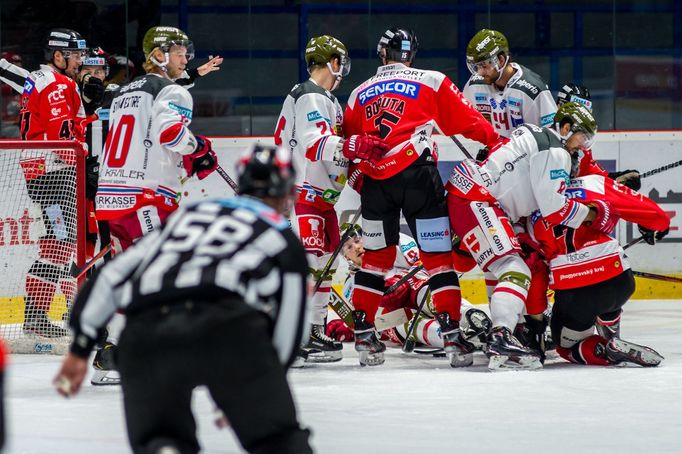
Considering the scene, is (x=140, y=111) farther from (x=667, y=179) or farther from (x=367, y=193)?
(x=667, y=179)

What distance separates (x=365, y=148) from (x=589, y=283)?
3.51 ft

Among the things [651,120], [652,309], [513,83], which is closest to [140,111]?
[513,83]

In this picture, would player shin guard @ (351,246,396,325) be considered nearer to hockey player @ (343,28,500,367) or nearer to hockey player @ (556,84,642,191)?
hockey player @ (343,28,500,367)

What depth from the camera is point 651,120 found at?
8.31 meters

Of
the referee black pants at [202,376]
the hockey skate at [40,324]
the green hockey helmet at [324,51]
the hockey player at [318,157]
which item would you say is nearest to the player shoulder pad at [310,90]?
the hockey player at [318,157]

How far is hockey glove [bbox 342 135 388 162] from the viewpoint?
17.6 ft

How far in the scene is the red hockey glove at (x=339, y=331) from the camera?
6.43 m

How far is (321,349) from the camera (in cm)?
574

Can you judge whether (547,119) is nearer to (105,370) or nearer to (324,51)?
(324,51)

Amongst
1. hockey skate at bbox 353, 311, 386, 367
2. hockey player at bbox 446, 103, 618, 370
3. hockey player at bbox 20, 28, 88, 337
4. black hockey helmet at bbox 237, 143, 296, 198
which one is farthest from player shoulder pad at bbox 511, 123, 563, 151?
black hockey helmet at bbox 237, 143, 296, 198

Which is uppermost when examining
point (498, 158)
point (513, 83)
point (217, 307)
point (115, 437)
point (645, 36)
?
point (645, 36)

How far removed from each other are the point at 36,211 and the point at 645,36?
4.15 m

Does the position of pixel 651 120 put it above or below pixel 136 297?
above

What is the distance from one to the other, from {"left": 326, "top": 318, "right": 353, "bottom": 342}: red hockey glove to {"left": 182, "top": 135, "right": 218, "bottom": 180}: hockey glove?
4.41 feet
